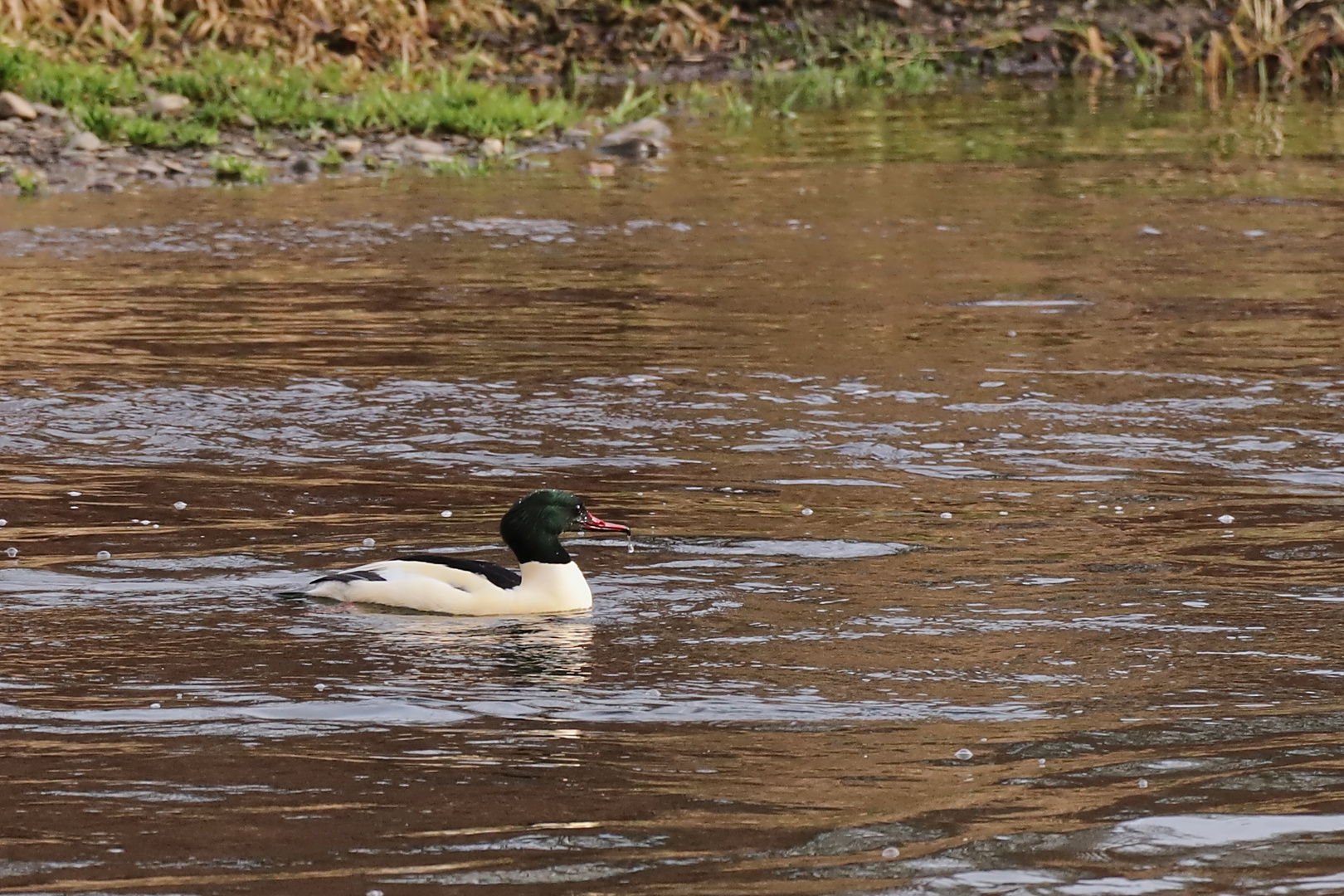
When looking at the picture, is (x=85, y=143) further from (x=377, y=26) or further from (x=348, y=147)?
(x=377, y=26)

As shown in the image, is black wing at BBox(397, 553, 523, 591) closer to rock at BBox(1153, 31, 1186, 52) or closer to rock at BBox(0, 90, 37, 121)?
rock at BBox(0, 90, 37, 121)

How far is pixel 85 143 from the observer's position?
746 inches

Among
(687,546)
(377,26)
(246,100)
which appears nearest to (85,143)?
(246,100)

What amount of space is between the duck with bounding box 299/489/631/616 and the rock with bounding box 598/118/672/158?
12.9m

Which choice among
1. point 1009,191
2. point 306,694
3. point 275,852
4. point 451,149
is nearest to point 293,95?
point 451,149

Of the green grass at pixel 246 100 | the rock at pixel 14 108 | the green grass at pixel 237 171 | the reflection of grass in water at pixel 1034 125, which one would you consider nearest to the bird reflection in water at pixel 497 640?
the green grass at pixel 237 171

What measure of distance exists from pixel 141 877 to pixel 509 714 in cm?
159

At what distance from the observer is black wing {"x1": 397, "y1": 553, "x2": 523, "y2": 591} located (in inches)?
303

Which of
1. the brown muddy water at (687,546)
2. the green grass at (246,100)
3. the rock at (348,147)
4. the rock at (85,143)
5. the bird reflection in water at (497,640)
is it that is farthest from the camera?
the rock at (348,147)

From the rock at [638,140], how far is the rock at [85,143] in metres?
4.53

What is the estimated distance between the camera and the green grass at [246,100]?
1953 centimetres

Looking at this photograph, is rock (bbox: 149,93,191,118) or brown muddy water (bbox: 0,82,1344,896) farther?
rock (bbox: 149,93,191,118)

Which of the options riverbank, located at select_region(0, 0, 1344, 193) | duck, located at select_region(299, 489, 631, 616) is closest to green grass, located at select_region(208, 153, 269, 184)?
riverbank, located at select_region(0, 0, 1344, 193)

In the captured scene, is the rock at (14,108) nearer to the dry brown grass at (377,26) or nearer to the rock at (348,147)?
the dry brown grass at (377,26)
